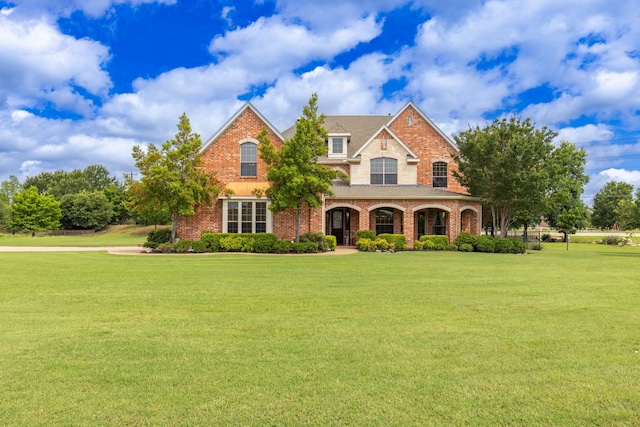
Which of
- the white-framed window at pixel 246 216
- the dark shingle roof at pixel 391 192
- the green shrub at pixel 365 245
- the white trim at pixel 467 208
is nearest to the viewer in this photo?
the green shrub at pixel 365 245

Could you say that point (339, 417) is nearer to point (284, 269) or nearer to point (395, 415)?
point (395, 415)

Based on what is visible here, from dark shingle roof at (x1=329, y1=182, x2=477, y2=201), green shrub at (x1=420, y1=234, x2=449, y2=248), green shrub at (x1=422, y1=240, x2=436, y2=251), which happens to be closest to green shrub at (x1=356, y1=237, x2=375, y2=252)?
dark shingle roof at (x1=329, y1=182, x2=477, y2=201)

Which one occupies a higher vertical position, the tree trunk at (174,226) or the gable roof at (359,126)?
the gable roof at (359,126)

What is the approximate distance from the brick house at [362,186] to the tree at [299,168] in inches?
70.2

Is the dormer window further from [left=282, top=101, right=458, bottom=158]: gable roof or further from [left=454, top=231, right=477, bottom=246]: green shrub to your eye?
[left=454, top=231, right=477, bottom=246]: green shrub

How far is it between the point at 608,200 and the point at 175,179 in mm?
89393

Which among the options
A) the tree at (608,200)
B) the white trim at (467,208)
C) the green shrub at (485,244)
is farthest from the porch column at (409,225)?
the tree at (608,200)

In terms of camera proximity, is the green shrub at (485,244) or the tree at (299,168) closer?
the tree at (299,168)

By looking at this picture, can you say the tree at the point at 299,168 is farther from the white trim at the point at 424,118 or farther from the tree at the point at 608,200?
the tree at the point at 608,200

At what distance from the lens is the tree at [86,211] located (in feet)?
214

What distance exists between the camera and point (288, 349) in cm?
564

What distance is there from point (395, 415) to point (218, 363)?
236 cm

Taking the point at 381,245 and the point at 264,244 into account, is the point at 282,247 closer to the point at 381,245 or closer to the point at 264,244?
the point at 264,244

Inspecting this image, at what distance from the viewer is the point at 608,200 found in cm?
8262
